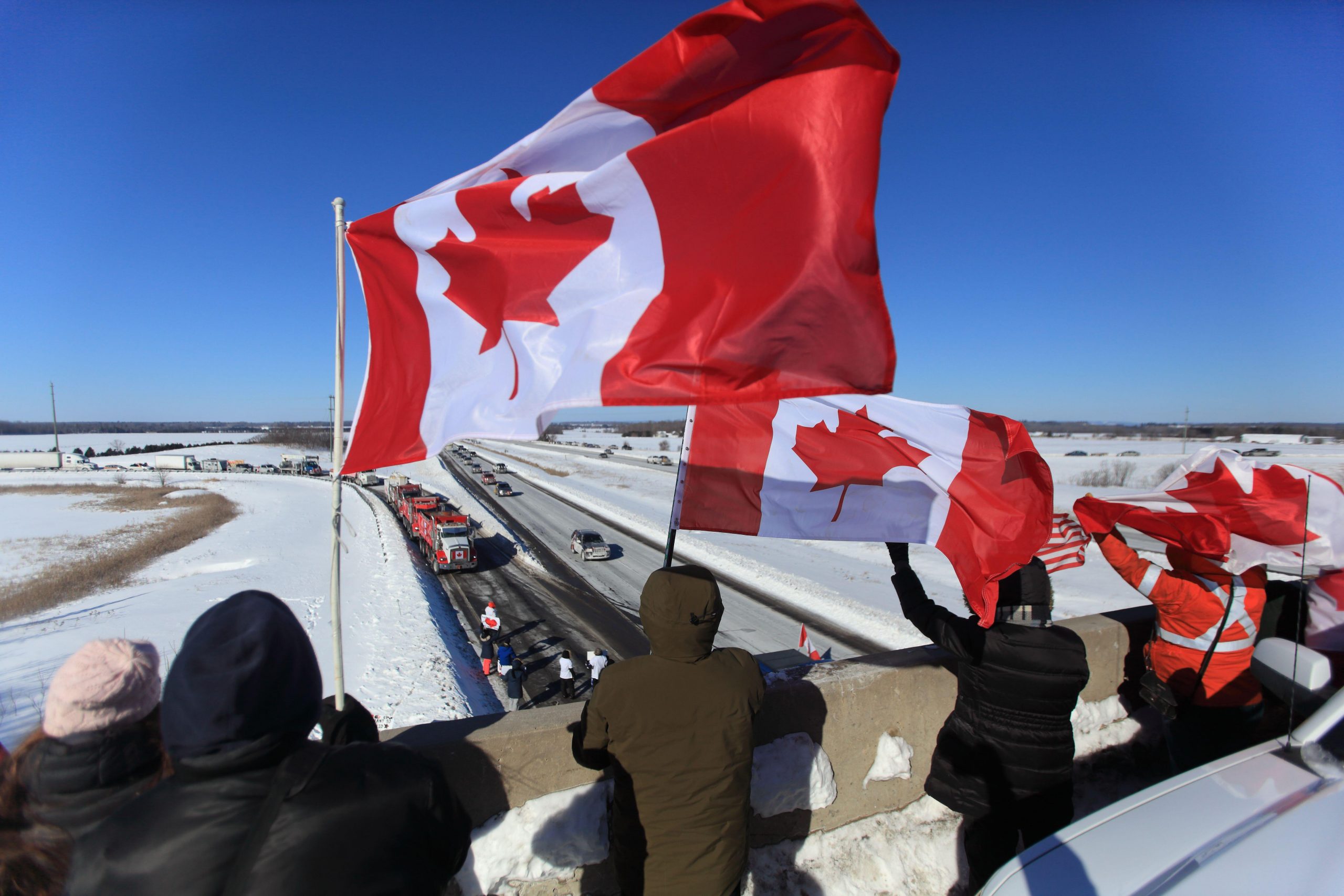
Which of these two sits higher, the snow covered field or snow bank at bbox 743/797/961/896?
snow bank at bbox 743/797/961/896

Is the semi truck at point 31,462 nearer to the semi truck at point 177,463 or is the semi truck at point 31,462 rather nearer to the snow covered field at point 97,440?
the semi truck at point 177,463

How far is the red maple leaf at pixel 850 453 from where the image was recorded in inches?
150

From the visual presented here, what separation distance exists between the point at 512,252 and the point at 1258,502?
4411 millimetres

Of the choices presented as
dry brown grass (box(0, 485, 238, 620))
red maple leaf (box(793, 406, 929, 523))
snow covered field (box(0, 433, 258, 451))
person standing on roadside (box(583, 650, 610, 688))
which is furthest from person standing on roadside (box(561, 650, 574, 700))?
snow covered field (box(0, 433, 258, 451))

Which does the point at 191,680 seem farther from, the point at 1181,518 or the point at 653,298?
the point at 1181,518

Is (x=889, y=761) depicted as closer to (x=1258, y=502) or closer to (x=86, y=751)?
(x=1258, y=502)

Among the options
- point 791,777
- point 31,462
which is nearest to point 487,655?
point 791,777

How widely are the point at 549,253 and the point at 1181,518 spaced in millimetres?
3723

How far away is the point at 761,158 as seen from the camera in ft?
9.42

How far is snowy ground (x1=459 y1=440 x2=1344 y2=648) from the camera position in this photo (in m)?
17.6

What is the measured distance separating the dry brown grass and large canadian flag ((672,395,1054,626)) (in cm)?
2450

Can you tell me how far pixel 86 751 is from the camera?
5.57 ft

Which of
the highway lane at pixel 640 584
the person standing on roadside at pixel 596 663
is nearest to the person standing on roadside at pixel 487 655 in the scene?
the person standing on roadside at pixel 596 663

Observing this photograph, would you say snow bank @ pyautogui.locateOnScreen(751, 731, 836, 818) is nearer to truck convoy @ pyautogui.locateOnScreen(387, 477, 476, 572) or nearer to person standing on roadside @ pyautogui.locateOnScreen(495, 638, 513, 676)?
person standing on roadside @ pyautogui.locateOnScreen(495, 638, 513, 676)
